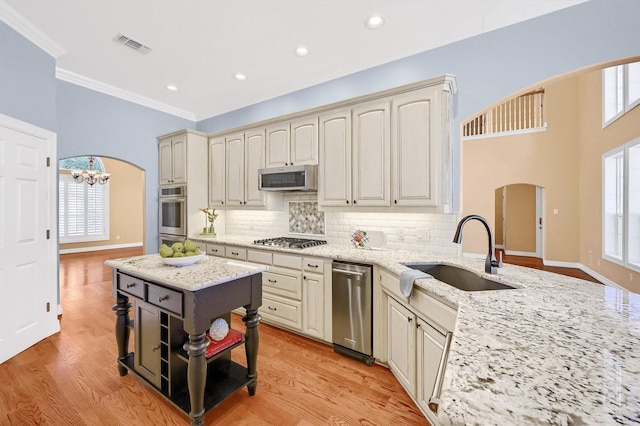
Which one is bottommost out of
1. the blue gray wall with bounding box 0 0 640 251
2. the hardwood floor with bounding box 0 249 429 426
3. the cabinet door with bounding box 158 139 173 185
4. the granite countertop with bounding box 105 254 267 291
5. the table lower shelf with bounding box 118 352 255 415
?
the hardwood floor with bounding box 0 249 429 426

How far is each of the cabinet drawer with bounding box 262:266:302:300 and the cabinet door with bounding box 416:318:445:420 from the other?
1.48 metres

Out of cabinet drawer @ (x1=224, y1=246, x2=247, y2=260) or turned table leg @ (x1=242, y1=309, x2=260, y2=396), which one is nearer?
turned table leg @ (x1=242, y1=309, x2=260, y2=396)

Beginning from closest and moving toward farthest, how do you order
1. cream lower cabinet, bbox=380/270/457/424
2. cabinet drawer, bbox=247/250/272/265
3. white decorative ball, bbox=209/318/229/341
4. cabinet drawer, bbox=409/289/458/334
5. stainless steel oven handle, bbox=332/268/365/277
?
cabinet drawer, bbox=409/289/458/334, cream lower cabinet, bbox=380/270/457/424, white decorative ball, bbox=209/318/229/341, stainless steel oven handle, bbox=332/268/365/277, cabinet drawer, bbox=247/250/272/265

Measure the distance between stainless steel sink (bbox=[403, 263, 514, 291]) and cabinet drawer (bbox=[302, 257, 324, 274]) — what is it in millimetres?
886

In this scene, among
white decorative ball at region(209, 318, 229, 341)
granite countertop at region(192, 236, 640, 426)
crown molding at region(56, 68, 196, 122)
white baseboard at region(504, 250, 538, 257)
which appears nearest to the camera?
granite countertop at region(192, 236, 640, 426)

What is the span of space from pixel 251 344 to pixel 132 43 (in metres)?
3.44

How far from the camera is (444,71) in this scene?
9.46 ft

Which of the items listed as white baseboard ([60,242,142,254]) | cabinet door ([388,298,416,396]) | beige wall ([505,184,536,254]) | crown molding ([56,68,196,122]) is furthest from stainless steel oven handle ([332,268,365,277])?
white baseboard ([60,242,142,254])

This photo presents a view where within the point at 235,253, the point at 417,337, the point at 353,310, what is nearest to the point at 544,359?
the point at 417,337

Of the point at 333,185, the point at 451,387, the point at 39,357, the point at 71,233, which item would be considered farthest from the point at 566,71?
the point at 71,233

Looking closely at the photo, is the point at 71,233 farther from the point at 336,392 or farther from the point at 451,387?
the point at 451,387

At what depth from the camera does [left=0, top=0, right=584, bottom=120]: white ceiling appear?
2.46m

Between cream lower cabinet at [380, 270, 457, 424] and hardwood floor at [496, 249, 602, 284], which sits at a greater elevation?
cream lower cabinet at [380, 270, 457, 424]

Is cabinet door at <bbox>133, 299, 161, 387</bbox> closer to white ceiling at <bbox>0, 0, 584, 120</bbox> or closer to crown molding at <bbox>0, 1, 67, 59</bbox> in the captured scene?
white ceiling at <bbox>0, 0, 584, 120</bbox>
